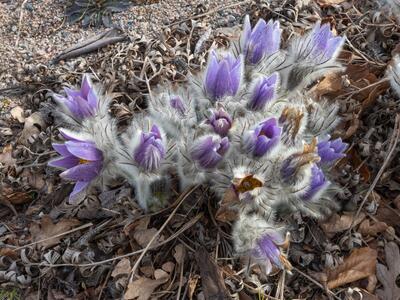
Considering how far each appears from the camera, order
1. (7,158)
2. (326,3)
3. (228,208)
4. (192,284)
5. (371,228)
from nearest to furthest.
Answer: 1. (228,208)
2. (192,284)
3. (371,228)
4. (7,158)
5. (326,3)

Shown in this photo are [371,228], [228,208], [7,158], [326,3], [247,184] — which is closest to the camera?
[247,184]

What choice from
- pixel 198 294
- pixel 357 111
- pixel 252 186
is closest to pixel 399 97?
pixel 357 111

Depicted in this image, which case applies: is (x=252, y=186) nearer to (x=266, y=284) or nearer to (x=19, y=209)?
(x=266, y=284)

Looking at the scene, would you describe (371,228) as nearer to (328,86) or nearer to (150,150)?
(328,86)

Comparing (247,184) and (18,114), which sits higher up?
(247,184)

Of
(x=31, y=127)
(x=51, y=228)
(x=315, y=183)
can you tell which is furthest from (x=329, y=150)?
(x=31, y=127)

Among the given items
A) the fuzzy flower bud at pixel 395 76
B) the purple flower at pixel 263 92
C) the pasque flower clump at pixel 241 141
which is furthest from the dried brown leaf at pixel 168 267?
the fuzzy flower bud at pixel 395 76
